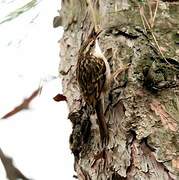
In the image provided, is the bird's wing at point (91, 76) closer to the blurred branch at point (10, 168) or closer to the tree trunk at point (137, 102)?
the tree trunk at point (137, 102)

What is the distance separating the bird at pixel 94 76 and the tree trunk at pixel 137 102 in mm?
15

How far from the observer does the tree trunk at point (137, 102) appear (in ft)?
3.81

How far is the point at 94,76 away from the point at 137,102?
27 centimetres

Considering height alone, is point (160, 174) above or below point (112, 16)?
below

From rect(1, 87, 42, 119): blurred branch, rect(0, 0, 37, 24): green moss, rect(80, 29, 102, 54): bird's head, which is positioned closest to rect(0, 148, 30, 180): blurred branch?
rect(1, 87, 42, 119): blurred branch

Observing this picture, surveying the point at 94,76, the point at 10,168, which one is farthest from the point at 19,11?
the point at 10,168

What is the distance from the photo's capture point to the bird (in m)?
1.26

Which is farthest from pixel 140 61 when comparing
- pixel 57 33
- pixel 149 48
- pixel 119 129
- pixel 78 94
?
pixel 57 33

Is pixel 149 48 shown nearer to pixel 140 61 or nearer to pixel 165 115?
pixel 140 61

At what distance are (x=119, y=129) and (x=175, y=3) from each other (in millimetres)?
327

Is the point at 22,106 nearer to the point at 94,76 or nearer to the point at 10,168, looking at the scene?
the point at 10,168

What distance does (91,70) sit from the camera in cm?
143

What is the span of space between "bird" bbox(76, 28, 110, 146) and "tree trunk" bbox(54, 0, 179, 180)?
0.05 feet

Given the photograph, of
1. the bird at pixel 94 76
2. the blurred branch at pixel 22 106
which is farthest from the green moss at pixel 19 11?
the blurred branch at pixel 22 106
